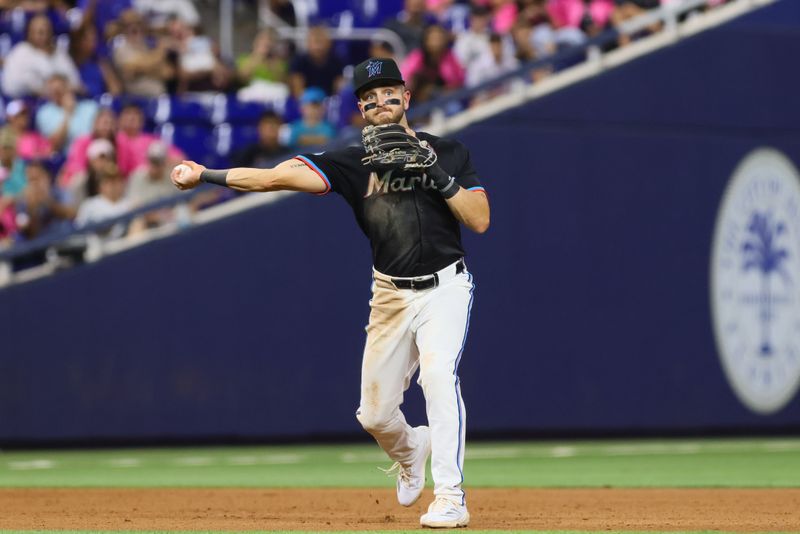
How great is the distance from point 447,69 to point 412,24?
50.5 inches

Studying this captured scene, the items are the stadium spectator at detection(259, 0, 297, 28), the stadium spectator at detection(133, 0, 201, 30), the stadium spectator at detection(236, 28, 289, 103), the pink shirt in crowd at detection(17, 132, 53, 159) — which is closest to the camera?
the pink shirt in crowd at detection(17, 132, 53, 159)

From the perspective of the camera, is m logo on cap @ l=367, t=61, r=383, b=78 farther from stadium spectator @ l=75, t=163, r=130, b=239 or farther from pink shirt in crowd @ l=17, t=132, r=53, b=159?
pink shirt in crowd @ l=17, t=132, r=53, b=159

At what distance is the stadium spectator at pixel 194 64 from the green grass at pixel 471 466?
4.15m

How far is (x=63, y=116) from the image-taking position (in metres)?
14.1

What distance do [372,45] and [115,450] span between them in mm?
5566

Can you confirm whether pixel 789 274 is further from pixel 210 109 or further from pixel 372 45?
pixel 210 109

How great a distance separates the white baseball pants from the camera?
6695 millimetres

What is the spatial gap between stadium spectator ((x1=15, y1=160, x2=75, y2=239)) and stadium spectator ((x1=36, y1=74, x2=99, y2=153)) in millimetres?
828

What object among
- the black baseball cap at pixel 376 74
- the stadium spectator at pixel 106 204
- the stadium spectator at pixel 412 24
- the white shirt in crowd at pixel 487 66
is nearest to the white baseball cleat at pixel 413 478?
the black baseball cap at pixel 376 74

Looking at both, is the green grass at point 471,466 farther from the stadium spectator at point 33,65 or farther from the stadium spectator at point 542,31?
the stadium spectator at point 542,31

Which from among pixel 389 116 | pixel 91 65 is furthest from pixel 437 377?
pixel 91 65

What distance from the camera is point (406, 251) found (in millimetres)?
6895

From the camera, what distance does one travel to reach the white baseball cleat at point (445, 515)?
656 cm

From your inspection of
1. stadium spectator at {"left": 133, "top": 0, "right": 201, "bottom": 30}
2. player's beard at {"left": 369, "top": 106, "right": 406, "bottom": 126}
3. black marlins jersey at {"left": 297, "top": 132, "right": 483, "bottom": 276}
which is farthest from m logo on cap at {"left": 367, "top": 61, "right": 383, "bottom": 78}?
stadium spectator at {"left": 133, "top": 0, "right": 201, "bottom": 30}
